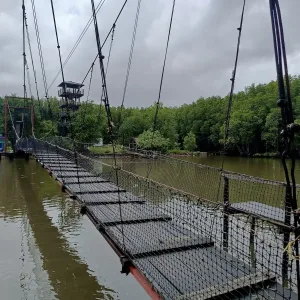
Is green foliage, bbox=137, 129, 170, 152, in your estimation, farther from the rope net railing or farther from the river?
the rope net railing

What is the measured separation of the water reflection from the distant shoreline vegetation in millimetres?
16059

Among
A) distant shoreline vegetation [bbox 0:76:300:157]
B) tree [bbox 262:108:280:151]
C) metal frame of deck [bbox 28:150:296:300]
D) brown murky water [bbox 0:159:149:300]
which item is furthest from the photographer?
tree [bbox 262:108:280:151]

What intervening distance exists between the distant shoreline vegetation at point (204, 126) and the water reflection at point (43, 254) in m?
16.1

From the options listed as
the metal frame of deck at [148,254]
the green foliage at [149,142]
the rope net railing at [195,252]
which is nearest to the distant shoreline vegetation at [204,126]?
the green foliage at [149,142]

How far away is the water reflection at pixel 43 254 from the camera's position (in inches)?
122

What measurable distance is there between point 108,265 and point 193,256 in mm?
1503

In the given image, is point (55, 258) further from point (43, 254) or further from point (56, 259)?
point (43, 254)

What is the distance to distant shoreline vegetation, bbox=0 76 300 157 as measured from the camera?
24109 millimetres

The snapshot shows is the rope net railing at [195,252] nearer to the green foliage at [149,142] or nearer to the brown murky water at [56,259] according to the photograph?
the brown murky water at [56,259]

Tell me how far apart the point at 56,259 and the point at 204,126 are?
32.8 metres

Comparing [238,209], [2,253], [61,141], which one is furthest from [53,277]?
[61,141]

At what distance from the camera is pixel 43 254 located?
399 centimetres

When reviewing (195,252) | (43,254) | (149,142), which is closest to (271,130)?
(149,142)

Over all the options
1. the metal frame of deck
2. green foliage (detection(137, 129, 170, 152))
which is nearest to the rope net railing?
the metal frame of deck
